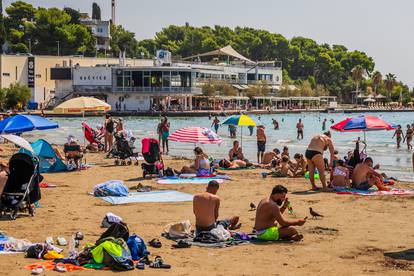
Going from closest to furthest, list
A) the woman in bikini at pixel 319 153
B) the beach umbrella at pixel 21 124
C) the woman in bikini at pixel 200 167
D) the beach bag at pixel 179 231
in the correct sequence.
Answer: the beach bag at pixel 179 231 → the woman in bikini at pixel 319 153 → the beach umbrella at pixel 21 124 → the woman in bikini at pixel 200 167

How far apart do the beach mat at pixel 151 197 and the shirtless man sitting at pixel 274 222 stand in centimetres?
425

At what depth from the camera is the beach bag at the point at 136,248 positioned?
28.9 feet

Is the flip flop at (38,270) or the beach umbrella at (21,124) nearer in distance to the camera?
the flip flop at (38,270)

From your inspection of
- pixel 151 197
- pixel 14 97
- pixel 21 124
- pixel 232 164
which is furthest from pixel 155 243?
pixel 14 97

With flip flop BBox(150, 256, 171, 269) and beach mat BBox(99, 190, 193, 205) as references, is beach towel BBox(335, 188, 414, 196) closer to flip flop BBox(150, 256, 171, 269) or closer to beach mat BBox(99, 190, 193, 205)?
beach mat BBox(99, 190, 193, 205)

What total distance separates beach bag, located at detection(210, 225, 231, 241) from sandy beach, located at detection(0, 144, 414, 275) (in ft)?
1.03

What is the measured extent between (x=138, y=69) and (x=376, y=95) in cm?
7143

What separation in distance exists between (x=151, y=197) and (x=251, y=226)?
3.70 meters

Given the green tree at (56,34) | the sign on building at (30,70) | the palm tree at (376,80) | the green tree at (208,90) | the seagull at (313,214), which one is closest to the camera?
the seagull at (313,214)

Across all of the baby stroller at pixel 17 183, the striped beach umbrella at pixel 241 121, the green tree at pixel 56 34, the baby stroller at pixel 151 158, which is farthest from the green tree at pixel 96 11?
the baby stroller at pixel 17 183

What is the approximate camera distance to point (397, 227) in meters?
11.2

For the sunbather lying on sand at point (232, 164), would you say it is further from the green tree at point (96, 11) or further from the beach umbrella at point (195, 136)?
the green tree at point (96, 11)

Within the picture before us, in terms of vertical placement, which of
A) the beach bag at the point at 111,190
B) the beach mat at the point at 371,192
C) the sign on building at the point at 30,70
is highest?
the sign on building at the point at 30,70

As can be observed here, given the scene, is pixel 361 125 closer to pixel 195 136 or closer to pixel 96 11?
pixel 195 136
